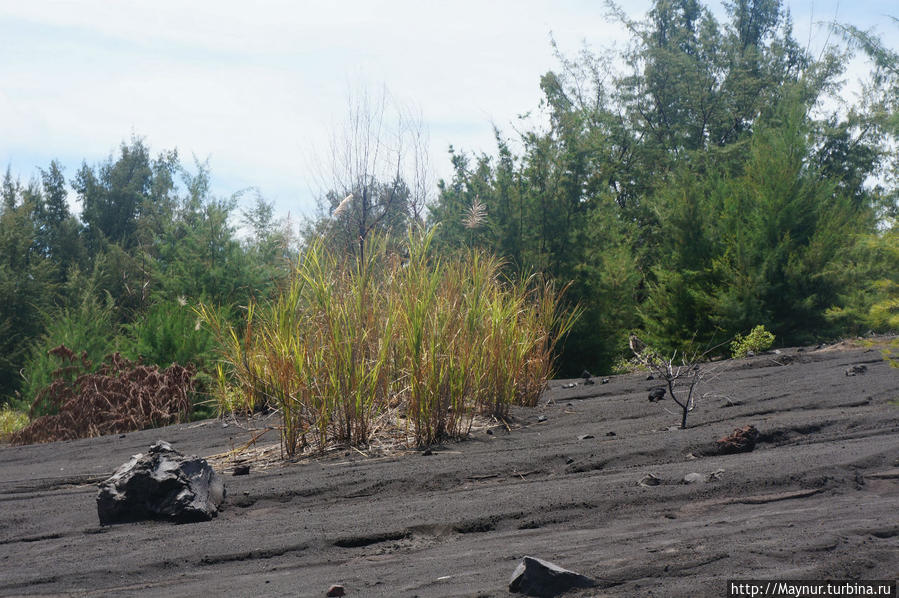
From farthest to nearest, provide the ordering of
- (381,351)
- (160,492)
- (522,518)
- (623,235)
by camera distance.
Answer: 1. (623,235)
2. (381,351)
3. (160,492)
4. (522,518)

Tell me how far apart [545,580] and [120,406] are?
26.0 feet

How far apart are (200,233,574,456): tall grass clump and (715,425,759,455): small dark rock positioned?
1928 mm

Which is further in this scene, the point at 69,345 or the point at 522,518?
the point at 69,345

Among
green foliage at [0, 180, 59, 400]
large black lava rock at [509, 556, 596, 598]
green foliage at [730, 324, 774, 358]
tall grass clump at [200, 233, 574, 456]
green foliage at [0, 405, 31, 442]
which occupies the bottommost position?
green foliage at [730, 324, 774, 358]

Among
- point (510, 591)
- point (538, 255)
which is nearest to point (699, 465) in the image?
point (510, 591)

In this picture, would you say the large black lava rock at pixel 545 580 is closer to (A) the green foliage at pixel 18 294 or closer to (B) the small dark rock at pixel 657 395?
(B) the small dark rock at pixel 657 395

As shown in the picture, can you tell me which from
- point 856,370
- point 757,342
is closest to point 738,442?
point 856,370

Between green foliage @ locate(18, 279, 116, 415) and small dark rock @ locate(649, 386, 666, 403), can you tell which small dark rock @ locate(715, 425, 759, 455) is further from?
green foliage @ locate(18, 279, 116, 415)

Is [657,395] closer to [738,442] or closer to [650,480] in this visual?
[738,442]

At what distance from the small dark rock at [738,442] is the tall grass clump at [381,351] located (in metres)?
1.93

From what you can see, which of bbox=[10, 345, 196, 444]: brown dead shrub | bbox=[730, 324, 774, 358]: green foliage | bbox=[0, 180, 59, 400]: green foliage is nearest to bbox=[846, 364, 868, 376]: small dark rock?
bbox=[730, 324, 774, 358]: green foliage

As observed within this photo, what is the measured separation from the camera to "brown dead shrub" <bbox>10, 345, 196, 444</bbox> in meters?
8.80

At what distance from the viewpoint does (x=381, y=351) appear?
5.21m

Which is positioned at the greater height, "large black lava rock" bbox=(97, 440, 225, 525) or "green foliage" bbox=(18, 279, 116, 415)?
"green foliage" bbox=(18, 279, 116, 415)
